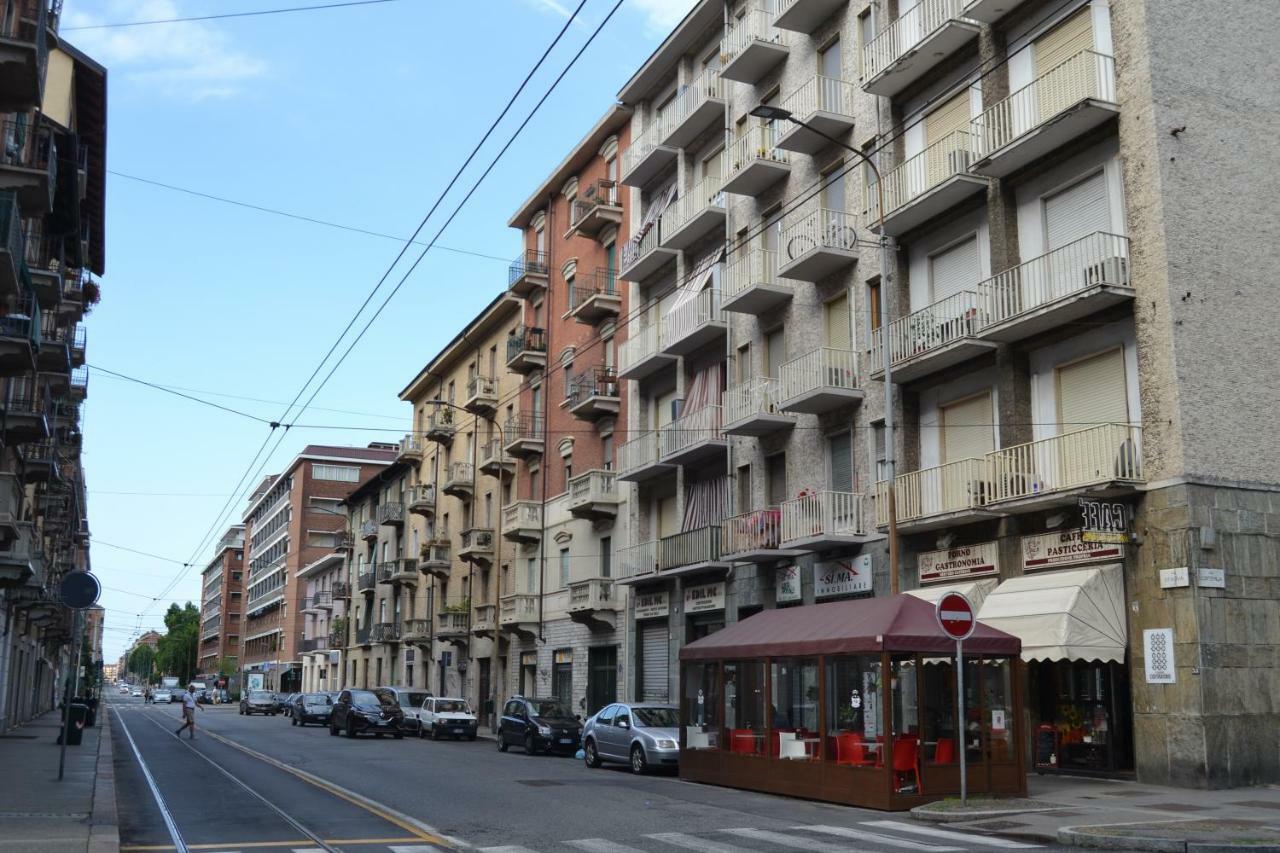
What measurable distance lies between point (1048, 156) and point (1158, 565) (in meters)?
7.47

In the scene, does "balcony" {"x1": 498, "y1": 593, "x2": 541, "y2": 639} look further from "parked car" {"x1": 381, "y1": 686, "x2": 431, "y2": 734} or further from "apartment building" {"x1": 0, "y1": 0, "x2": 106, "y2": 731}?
"apartment building" {"x1": 0, "y1": 0, "x2": 106, "y2": 731}

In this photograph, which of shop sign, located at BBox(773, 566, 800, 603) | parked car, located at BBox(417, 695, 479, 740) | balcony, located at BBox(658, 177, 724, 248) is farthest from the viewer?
parked car, located at BBox(417, 695, 479, 740)

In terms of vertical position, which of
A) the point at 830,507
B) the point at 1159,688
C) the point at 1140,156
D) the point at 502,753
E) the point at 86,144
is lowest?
the point at 502,753

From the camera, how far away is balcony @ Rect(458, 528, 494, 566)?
4734 centimetres

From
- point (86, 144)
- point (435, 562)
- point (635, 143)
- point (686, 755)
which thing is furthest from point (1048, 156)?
point (435, 562)

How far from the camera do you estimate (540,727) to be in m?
30.3

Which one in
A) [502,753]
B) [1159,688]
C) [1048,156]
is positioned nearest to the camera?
[1159,688]

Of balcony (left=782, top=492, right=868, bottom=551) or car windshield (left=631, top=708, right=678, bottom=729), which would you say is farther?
balcony (left=782, top=492, right=868, bottom=551)

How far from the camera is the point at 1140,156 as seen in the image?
19172 mm

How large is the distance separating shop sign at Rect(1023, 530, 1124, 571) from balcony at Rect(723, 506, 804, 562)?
22.8ft

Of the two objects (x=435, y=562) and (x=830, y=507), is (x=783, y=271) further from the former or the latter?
(x=435, y=562)

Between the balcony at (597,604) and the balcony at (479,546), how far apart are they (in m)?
9.96

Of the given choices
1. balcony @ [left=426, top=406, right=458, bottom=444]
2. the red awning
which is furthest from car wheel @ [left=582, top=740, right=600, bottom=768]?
balcony @ [left=426, top=406, right=458, bottom=444]

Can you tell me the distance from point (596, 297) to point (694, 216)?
7.07 meters
